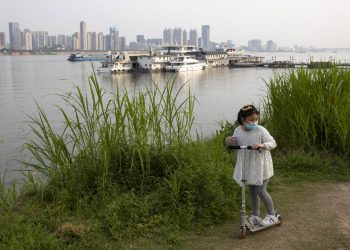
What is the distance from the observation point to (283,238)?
3.76m

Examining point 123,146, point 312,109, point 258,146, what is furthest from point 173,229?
point 312,109

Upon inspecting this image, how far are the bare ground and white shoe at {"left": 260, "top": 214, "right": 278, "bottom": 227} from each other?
0.24ft

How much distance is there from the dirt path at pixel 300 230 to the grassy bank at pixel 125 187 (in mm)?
248

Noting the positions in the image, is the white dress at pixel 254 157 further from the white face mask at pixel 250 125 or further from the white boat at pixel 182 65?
the white boat at pixel 182 65

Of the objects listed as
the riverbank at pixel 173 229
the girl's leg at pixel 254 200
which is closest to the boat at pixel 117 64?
the riverbank at pixel 173 229

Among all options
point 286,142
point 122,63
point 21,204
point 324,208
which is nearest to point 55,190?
point 21,204

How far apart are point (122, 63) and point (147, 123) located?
59548 mm

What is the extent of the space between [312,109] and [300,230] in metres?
2.70

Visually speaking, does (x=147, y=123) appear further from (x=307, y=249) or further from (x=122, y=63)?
(x=122, y=63)

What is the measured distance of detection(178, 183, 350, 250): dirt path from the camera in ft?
11.9

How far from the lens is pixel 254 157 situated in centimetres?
386

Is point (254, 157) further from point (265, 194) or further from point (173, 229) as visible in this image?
point (173, 229)

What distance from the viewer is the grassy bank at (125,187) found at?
12.5ft

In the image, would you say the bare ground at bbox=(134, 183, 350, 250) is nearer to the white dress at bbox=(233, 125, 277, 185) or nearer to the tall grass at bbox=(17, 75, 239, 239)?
the tall grass at bbox=(17, 75, 239, 239)
